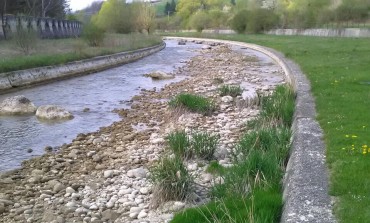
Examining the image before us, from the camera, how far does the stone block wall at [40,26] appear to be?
41.4 meters

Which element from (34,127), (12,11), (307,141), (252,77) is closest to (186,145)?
(307,141)

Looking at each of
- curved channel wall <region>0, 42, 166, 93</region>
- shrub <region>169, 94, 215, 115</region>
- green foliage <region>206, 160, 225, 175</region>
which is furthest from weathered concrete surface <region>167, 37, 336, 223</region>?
curved channel wall <region>0, 42, 166, 93</region>

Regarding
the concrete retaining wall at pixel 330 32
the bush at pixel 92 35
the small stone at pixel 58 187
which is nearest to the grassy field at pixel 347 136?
the small stone at pixel 58 187

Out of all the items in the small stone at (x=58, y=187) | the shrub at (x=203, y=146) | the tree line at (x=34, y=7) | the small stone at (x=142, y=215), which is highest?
the tree line at (x=34, y=7)

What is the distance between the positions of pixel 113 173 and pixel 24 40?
2483 centimetres

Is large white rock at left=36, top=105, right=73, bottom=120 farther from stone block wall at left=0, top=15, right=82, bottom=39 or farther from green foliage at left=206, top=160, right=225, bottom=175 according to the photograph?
stone block wall at left=0, top=15, right=82, bottom=39

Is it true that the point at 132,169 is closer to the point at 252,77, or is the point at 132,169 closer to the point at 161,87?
the point at 161,87

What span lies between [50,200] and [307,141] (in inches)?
192

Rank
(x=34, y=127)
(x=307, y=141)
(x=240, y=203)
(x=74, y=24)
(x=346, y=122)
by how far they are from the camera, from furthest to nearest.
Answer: (x=74, y=24), (x=34, y=127), (x=346, y=122), (x=307, y=141), (x=240, y=203)

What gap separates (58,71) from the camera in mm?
26719

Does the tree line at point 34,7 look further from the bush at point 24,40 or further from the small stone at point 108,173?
the small stone at point 108,173

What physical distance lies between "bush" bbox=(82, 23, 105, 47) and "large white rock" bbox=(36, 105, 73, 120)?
2779 centimetres

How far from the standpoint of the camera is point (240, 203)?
19.0 ft

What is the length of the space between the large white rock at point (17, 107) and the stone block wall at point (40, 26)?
17201mm
